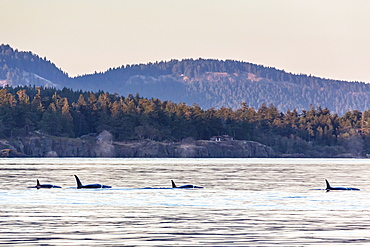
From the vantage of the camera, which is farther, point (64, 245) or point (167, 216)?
point (167, 216)

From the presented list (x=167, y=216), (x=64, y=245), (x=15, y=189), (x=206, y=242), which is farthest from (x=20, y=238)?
(x=15, y=189)

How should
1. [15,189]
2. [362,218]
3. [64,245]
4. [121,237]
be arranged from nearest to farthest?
[64,245], [121,237], [362,218], [15,189]

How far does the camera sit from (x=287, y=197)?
174 ft

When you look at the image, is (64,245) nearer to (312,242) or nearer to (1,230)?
(1,230)

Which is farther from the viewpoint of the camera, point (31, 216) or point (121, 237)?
point (31, 216)

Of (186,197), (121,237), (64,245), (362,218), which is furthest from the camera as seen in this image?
(186,197)

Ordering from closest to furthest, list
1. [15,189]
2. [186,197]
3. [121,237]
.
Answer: [121,237], [186,197], [15,189]

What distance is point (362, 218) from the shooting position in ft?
127

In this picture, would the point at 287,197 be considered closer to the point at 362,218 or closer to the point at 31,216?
the point at 362,218

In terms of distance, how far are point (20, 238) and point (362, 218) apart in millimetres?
16974

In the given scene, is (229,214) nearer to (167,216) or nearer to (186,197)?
(167,216)

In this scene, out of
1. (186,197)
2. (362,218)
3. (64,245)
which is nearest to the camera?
(64,245)

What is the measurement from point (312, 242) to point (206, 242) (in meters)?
3.98

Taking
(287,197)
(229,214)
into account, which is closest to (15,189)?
(287,197)
